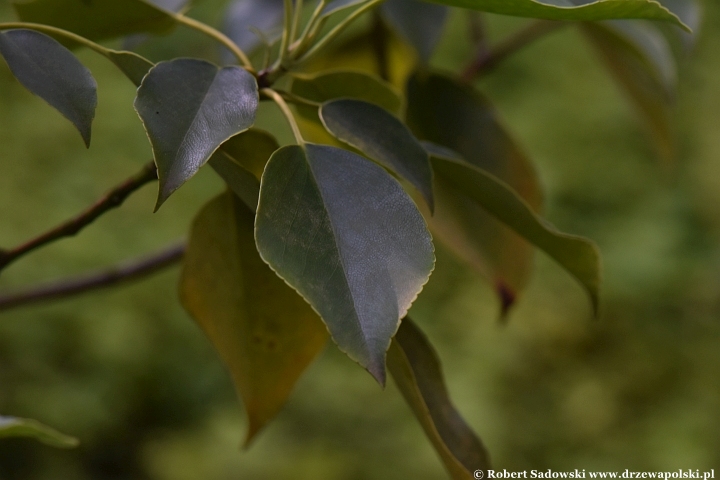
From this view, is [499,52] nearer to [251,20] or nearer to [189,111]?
[251,20]

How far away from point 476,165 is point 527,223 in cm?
18

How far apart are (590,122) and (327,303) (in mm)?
2206

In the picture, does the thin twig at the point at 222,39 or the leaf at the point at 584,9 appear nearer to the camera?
the leaf at the point at 584,9

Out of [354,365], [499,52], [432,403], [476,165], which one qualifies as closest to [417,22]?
[476,165]

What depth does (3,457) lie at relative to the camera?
1504 mm

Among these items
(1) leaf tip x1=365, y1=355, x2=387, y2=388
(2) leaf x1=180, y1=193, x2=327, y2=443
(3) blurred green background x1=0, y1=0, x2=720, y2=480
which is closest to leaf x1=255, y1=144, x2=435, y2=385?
(1) leaf tip x1=365, y1=355, x2=387, y2=388

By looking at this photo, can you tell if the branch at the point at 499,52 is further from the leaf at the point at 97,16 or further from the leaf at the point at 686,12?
the leaf at the point at 97,16

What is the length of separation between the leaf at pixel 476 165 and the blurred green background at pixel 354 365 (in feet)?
2.66

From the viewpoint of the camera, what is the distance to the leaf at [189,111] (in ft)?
0.89

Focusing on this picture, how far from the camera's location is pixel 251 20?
0.63 metres

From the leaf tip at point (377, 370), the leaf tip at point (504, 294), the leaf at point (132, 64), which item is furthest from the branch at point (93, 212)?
the leaf tip at point (504, 294)

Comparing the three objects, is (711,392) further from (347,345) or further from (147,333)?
(347,345)

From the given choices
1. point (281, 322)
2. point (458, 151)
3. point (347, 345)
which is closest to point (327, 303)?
point (347, 345)

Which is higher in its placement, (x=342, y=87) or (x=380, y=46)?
(x=342, y=87)
